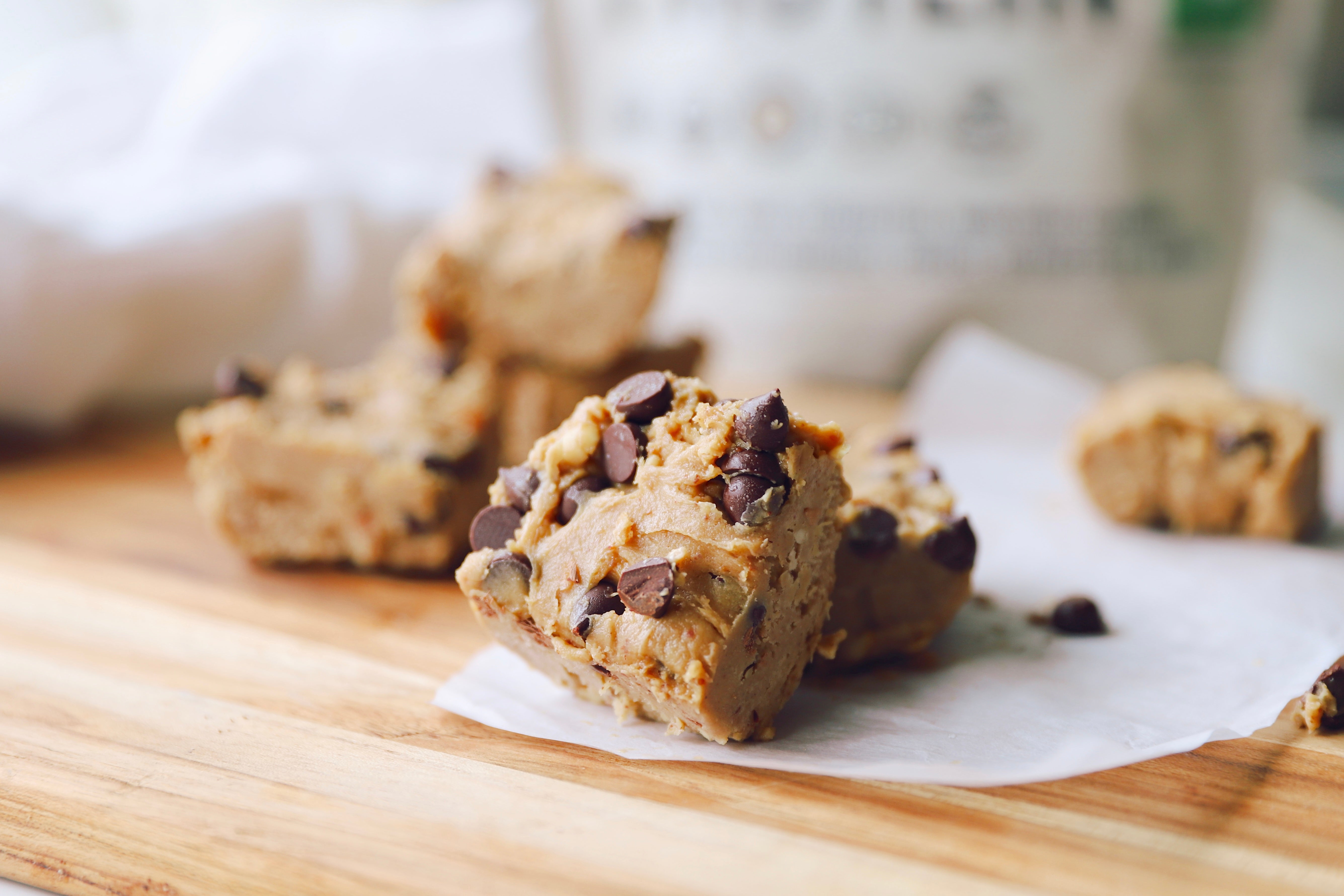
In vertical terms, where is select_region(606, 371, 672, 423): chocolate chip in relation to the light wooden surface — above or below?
above

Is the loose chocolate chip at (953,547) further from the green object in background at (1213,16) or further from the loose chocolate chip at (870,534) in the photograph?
the green object in background at (1213,16)

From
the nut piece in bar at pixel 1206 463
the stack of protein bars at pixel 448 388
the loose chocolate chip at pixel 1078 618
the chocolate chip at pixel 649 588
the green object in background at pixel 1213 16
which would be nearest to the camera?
the chocolate chip at pixel 649 588

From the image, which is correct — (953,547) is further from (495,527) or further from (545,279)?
(545,279)

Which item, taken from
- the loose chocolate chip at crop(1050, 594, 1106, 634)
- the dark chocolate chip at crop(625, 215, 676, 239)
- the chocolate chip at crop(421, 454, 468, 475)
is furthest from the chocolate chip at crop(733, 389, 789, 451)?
the dark chocolate chip at crop(625, 215, 676, 239)

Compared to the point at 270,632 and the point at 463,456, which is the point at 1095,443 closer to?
the point at 463,456

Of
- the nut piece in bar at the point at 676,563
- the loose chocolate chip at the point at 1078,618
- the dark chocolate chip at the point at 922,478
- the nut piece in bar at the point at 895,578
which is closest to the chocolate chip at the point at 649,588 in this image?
the nut piece in bar at the point at 676,563

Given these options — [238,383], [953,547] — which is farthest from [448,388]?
[953,547]

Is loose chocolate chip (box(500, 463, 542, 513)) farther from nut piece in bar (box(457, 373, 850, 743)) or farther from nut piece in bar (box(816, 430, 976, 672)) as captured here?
nut piece in bar (box(816, 430, 976, 672))
